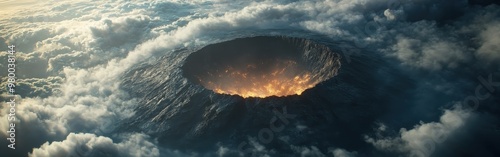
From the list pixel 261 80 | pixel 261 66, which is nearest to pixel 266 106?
pixel 261 80

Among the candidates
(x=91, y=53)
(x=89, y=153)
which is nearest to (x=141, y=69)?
(x=89, y=153)

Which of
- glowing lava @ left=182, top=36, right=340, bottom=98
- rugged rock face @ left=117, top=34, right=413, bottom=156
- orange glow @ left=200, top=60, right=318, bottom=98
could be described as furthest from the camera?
orange glow @ left=200, top=60, right=318, bottom=98

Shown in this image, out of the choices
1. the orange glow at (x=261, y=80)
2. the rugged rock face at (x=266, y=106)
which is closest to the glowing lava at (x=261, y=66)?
the orange glow at (x=261, y=80)

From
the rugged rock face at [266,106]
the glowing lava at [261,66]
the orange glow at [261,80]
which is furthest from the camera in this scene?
the orange glow at [261,80]

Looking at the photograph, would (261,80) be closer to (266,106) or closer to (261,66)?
(261,66)

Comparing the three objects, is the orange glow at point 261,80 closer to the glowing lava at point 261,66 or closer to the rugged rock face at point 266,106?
the glowing lava at point 261,66

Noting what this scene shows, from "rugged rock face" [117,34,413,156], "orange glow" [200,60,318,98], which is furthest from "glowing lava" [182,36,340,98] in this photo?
"rugged rock face" [117,34,413,156]

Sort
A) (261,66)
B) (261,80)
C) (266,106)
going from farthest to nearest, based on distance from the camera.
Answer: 1. (261,66)
2. (261,80)
3. (266,106)

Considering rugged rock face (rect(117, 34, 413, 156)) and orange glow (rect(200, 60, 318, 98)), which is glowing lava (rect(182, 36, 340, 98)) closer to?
orange glow (rect(200, 60, 318, 98))
